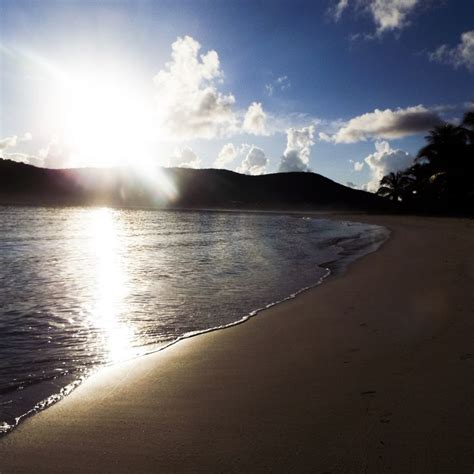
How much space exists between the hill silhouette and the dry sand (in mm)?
126705

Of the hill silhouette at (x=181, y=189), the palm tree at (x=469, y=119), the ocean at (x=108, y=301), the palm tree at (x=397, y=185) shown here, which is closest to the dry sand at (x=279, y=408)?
the ocean at (x=108, y=301)

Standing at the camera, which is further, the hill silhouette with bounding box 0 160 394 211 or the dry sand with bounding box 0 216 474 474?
the hill silhouette with bounding box 0 160 394 211

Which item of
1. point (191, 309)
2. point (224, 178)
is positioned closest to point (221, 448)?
point (191, 309)

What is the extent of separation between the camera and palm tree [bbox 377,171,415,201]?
2854 inches

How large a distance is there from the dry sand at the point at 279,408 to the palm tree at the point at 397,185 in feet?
236

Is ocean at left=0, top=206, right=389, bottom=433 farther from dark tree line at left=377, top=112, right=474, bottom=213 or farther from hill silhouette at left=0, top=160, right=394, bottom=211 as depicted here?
hill silhouette at left=0, top=160, right=394, bottom=211

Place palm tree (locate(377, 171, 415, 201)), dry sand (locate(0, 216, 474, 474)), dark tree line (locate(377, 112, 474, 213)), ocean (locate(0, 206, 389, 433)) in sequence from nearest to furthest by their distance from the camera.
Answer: dry sand (locate(0, 216, 474, 474)) < ocean (locate(0, 206, 389, 433)) < dark tree line (locate(377, 112, 474, 213)) < palm tree (locate(377, 171, 415, 201))

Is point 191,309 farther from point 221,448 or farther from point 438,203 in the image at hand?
point 438,203

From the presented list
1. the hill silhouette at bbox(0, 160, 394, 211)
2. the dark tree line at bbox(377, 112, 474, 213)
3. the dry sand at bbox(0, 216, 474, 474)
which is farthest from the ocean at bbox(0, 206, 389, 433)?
the hill silhouette at bbox(0, 160, 394, 211)

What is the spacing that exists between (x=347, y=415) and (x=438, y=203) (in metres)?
61.3

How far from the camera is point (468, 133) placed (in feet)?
154

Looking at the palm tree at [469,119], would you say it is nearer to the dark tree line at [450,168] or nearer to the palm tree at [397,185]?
the dark tree line at [450,168]

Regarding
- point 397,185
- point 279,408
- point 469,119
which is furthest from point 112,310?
point 397,185

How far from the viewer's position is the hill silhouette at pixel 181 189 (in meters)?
144
